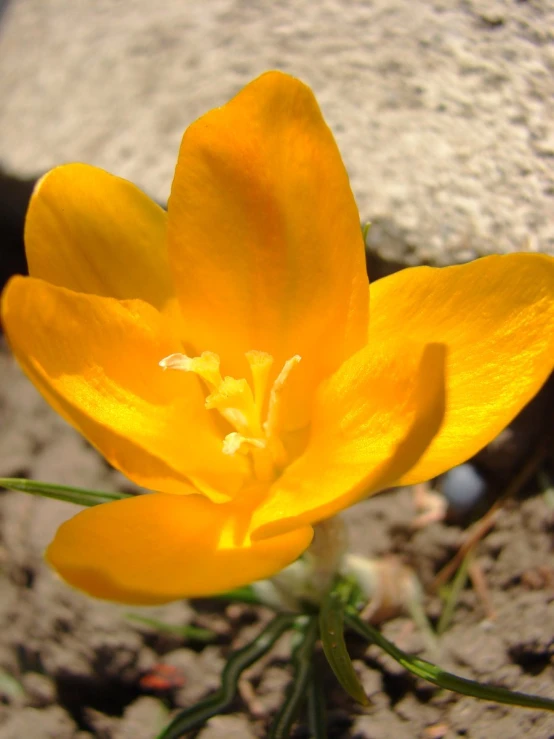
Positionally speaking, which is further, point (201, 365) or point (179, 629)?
point (179, 629)

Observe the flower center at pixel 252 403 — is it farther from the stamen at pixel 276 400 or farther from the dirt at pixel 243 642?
the dirt at pixel 243 642

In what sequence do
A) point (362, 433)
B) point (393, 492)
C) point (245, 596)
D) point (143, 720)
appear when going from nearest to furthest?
point (362, 433) → point (245, 596) → point (143, 720) → point (393, 492)

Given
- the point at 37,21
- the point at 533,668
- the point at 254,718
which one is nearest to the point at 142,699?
the point at 254,718

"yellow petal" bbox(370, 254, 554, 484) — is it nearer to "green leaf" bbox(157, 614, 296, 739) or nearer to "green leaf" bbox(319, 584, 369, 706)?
"green leaf" bbox(319, 584, 369, 706)

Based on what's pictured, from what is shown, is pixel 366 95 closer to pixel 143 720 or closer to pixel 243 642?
pixel 243 642

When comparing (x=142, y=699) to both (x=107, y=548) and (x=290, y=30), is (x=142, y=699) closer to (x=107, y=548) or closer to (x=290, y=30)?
(x=107, y=548)

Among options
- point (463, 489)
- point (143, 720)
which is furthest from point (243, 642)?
point (463, 489)

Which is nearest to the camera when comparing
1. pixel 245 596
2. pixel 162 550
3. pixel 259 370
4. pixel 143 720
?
pixel 162 550
